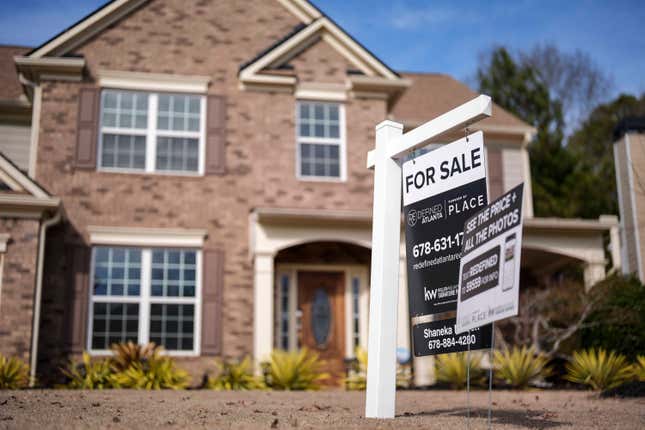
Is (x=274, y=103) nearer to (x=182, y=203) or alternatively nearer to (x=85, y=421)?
(x=182, y=203)

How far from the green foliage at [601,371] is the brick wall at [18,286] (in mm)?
8726

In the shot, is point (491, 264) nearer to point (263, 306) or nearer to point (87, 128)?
point (263, 306)

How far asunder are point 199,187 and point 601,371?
753cm

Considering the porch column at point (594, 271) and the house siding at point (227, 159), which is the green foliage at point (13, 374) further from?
the porch column at point (594, 271)

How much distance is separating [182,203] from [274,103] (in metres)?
2.62

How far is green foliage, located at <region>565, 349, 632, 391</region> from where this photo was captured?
1236cm

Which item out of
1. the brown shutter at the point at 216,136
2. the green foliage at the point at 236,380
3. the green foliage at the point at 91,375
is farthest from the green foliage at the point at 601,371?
the green foliage at the point at 91,375

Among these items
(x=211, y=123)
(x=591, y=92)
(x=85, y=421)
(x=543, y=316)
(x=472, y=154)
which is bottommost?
(x=85, y=421)

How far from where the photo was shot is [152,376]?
12312 mm

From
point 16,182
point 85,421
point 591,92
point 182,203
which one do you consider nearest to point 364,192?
point 182,203

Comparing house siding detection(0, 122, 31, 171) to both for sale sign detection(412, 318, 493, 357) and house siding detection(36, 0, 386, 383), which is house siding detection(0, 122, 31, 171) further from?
for sale sign detection(412, 318, 493, 357)

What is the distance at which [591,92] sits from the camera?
32.9m

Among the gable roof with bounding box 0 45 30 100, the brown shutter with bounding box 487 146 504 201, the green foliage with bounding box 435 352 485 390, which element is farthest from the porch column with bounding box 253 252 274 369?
the gable roof with bounding box 0 45 30 100

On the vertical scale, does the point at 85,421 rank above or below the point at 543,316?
below
